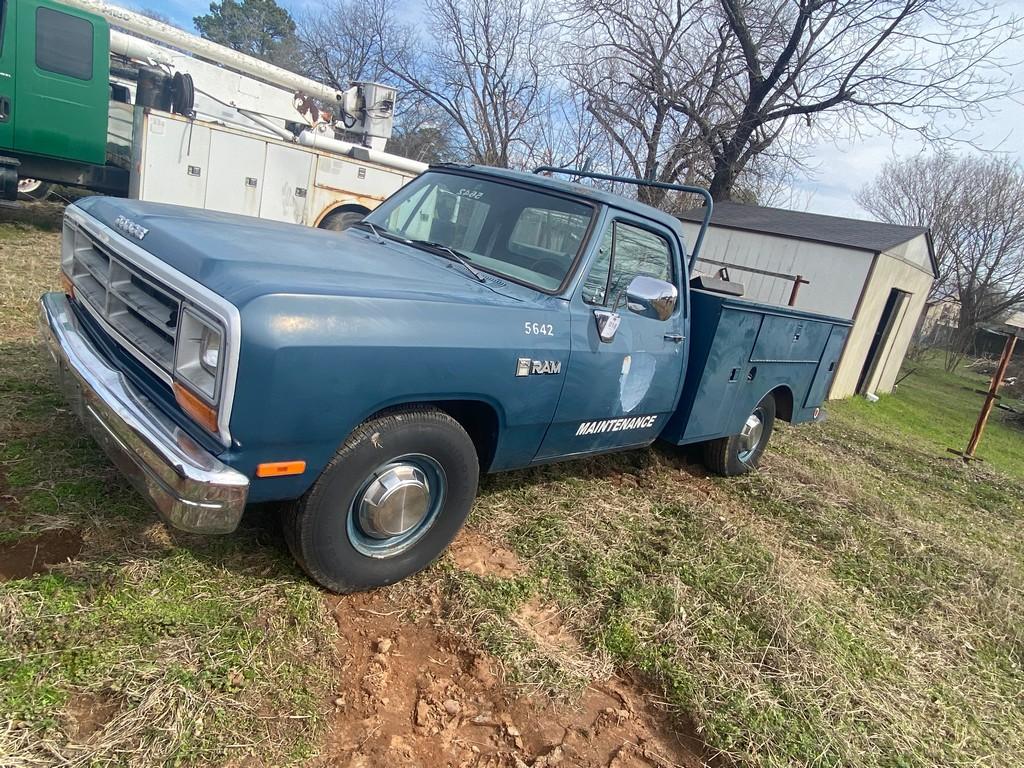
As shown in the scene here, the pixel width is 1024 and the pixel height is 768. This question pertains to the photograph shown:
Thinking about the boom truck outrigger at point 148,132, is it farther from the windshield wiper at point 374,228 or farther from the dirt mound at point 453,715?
the dirt mound at point 453,715

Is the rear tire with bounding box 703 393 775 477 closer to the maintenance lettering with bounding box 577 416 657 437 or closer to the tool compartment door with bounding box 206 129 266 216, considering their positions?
the maintenance lettering with bounding box 577 416 657 437

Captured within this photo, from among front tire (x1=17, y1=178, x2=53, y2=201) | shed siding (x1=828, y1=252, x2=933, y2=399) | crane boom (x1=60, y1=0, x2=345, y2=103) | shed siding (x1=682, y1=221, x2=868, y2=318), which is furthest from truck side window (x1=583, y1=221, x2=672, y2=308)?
front tire (x1=17, y1=178, x2=53, y2=201)

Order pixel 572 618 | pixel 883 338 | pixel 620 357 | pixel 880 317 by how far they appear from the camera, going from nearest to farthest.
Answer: pixel 572 618 → pixel 620 357 → pixel 880 317 → pixel 883 338

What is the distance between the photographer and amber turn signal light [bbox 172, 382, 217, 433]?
87.6 inches

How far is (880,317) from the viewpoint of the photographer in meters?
13.8

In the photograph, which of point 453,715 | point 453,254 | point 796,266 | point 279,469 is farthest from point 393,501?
point 796,266

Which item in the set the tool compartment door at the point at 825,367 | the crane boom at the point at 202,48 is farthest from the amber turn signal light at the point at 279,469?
the crane boom at the point at 202,48

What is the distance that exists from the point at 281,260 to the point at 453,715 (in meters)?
1.89

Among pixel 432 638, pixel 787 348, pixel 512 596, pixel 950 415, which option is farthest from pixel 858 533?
pixel 950 415

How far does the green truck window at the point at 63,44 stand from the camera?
8742 millimetres

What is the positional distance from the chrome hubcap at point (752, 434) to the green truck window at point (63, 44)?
32.9 feet

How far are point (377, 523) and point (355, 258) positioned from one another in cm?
122

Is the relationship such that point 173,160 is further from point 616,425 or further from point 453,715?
point 453,715

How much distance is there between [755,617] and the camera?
3.43 m
